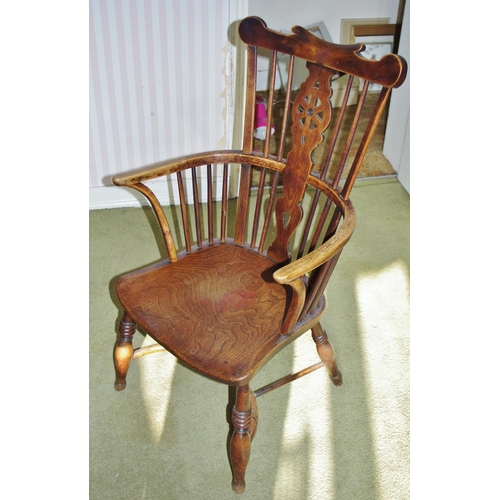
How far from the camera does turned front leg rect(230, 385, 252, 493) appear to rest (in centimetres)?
147

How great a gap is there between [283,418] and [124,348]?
0.55 m

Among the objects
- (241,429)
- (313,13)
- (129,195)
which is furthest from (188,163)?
(313,13)

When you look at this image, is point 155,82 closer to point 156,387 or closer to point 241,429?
point 156,387

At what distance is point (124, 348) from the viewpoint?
178 cm

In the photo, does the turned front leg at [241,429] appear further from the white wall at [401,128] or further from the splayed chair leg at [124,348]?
the white wall at [401,128]

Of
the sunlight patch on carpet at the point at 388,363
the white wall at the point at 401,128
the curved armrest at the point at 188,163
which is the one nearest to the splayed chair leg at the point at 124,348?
the curved armrest at the point at 188,163

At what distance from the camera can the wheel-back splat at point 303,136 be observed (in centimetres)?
151

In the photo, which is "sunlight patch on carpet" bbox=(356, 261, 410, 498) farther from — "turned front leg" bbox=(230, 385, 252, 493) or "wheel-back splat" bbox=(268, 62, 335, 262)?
"wheel-back splat" bbox=(268, 62, 335, 262)

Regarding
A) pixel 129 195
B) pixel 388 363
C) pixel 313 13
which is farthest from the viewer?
pixel 313 13

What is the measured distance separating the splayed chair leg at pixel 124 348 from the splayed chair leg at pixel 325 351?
0.57 m
